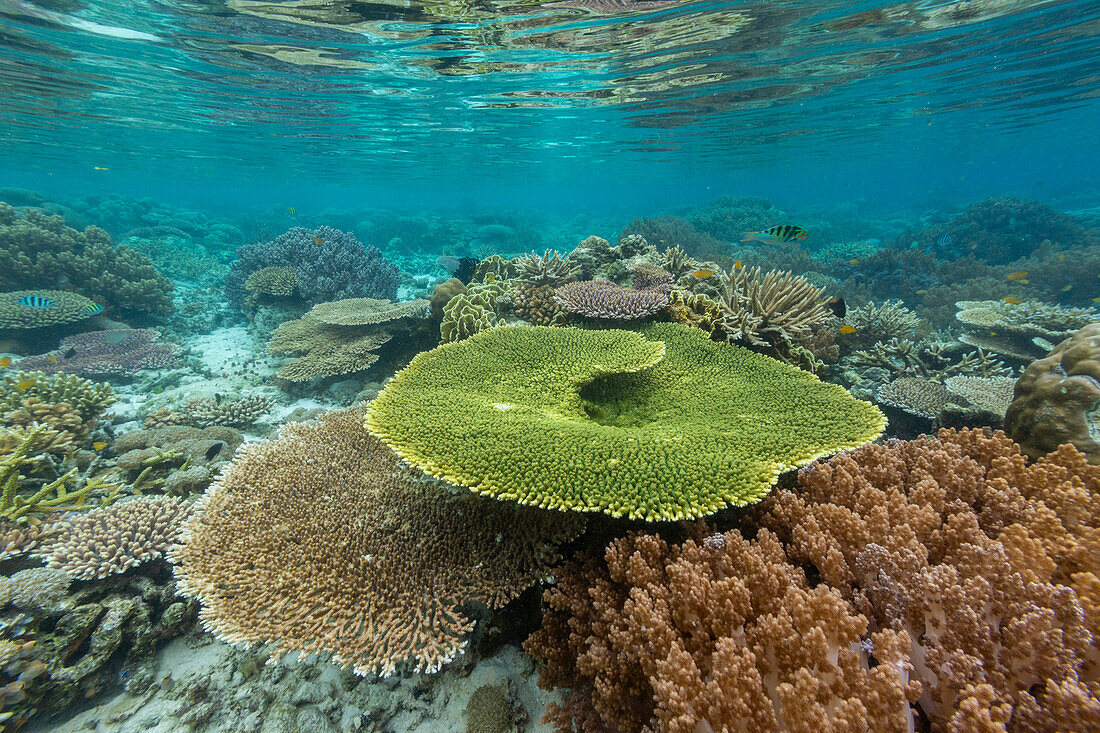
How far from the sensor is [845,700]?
5.89ft

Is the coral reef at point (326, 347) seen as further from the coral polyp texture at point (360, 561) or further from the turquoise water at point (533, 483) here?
the coral polyp texture at point (360, 561)

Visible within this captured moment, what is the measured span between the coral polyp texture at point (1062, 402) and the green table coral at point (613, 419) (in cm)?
156

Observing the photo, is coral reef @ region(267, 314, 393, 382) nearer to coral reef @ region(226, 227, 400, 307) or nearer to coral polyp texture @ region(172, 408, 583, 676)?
coral reef @ region(226, 227, 400, 307)

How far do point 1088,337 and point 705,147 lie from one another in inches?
1452

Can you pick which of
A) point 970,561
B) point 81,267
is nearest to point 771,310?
point 970,561

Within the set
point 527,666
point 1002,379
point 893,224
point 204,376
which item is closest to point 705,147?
point 893,224

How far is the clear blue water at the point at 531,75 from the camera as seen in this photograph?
1300cm

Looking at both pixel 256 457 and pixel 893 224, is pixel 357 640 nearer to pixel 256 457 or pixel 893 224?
pixel 256 457

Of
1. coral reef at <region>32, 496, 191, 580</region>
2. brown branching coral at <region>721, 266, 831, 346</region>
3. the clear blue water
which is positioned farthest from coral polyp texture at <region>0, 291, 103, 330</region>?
brown branching coral at <region>721, 266, 831, 346</region>

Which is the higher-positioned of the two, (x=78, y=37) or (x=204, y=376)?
(x=78, y=37)

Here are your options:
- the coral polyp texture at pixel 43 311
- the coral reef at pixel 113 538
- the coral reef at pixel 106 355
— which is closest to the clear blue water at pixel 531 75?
the coral polyp texture at pixel 43 311

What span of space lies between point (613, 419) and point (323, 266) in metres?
11.0

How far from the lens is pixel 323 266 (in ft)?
39.1

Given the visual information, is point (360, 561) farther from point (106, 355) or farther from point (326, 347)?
point (106, 355)
